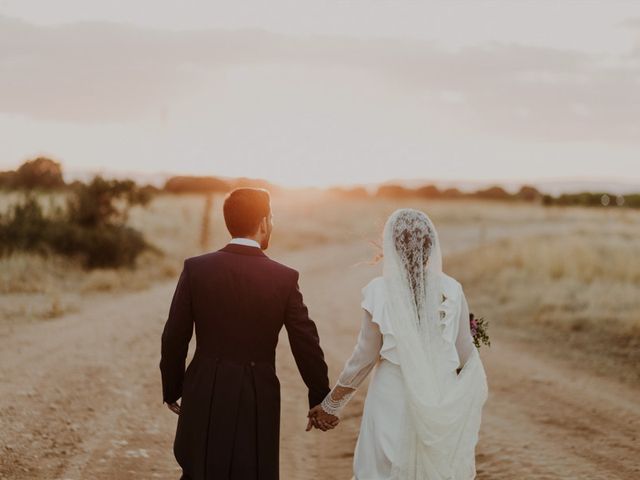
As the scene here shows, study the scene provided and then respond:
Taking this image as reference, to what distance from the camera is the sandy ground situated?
6.34 metres

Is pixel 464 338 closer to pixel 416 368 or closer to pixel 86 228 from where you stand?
pixel 416 368

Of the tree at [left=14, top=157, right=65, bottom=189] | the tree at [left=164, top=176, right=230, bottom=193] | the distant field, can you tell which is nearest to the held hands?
the distant field

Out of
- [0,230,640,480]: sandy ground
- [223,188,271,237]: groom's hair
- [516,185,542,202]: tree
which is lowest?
[0,230,640,480]: sandy ground

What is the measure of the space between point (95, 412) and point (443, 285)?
15.1 feet

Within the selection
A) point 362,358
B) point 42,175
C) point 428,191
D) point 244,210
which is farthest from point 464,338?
point 428,191

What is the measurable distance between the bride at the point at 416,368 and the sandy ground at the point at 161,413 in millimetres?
2320

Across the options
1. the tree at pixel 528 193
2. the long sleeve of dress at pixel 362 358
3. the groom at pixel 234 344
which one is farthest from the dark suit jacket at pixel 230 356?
the tree at pixel 528 193

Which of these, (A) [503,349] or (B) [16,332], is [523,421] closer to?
(A) [503,349]

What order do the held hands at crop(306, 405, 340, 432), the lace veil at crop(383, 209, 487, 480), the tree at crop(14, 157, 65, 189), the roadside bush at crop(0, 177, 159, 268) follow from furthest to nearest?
1. the tree at crop(14, 157, 65, 189)
2. the roadside bush at crop(0, 177, 159, 268)
3. the held hands at crop(306, 405, 340, 432)
4. the lace veil at crop(383, 209, 487, 480)

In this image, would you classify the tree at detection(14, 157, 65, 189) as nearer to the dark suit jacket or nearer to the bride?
the dark suit jacket

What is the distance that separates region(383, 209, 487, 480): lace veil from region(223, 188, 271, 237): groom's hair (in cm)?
67

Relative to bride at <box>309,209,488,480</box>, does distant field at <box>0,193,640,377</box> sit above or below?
below

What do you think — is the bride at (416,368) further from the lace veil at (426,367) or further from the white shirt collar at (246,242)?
the white shirt collar at (246,242)

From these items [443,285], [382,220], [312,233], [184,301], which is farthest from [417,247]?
[312,233]
